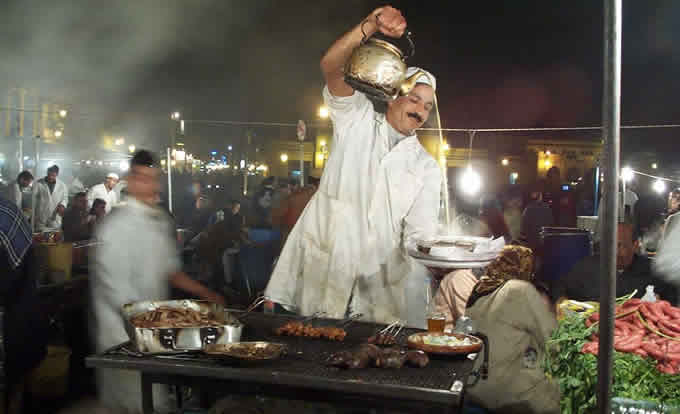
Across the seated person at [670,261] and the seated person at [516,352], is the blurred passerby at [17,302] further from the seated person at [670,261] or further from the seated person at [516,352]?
the seated person at [670,261]

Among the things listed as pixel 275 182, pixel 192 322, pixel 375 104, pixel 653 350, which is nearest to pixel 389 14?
pixel 375 104

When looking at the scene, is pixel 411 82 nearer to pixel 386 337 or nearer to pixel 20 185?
pixel 386 337

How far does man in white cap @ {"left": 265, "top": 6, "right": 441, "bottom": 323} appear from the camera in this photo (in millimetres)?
4410

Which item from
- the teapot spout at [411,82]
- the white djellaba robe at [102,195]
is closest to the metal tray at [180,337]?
the teapot spout at [411,82]

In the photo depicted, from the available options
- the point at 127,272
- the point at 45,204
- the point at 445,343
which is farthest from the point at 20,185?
the point at 445,343

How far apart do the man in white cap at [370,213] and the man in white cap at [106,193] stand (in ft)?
25.2

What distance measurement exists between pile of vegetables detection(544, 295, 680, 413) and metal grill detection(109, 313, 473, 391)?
2.55 feet

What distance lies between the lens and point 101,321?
358 cm

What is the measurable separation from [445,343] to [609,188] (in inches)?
64.4

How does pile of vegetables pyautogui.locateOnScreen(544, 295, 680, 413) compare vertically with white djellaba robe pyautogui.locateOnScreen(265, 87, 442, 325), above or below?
below

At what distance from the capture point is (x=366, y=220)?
4422 mm

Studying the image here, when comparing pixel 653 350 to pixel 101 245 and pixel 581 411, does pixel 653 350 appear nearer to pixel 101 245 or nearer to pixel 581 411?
pixel 581 411

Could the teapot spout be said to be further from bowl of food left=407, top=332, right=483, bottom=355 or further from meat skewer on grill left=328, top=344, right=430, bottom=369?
meat skewer on grill left=328, top=344, right=430, bottom=369

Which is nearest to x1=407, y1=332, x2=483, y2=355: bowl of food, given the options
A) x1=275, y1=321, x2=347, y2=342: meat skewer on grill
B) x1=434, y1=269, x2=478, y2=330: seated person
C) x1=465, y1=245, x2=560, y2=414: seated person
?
x1=275, y1=321, x2=347, y2=342: meat skewer on grill
